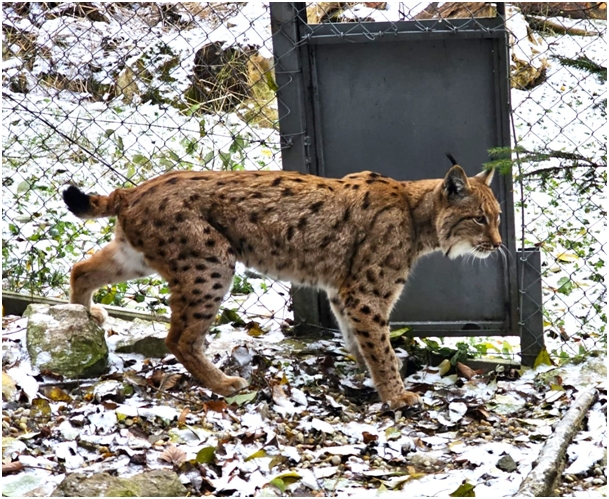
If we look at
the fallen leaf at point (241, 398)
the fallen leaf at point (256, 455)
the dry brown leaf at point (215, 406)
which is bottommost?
the fallen leaf at point (256, 455)

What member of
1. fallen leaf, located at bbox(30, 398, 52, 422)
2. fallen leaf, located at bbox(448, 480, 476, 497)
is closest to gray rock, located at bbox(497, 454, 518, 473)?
fallen leaf, located at bbox(448, 480, 476, 497)

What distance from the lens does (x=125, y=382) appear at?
479 centimetres

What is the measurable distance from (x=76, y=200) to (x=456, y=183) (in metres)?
2.12

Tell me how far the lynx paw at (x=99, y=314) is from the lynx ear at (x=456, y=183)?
2251mm

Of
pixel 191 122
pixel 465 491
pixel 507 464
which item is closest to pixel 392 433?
pixel 507 464

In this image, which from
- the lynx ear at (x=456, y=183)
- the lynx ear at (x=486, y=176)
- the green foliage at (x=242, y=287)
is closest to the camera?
the lynx ear at (x=456, y=183)

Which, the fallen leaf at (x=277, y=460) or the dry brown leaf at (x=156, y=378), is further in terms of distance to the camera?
the dry brown leaf at (x=156, y=378)

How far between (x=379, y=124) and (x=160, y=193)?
1.40 m

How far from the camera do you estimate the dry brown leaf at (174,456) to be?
12.5 feet

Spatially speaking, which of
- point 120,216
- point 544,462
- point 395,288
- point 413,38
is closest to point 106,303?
point 120,216

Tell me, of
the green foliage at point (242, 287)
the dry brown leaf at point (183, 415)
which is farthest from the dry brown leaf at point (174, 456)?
the green foliage at point (242, 287)

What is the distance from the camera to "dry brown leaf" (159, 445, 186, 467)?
3.81 m

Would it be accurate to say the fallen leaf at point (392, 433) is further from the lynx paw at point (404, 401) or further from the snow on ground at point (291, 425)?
the lynx paw at point (404, 401)

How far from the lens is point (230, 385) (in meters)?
4.96
